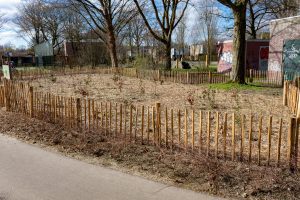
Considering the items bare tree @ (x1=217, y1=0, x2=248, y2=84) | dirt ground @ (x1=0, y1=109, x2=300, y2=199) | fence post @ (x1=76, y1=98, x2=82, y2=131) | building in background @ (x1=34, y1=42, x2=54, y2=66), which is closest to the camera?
A: dirt ground @ (x1=0, y1=109, x2=300, y2=199)

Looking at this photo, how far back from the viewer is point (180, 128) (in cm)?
691

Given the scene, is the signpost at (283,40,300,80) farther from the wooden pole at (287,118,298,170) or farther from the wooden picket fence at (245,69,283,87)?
the wooden pole at (287,118,298,170)

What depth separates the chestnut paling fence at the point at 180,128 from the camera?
210 inches

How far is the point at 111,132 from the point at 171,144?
5.25 feet

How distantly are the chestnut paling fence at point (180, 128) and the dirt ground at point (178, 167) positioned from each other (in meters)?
0.30

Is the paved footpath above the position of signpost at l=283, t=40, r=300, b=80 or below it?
below

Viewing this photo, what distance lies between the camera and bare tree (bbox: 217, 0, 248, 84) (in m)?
16.1

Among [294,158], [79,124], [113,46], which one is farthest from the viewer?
[113,46]

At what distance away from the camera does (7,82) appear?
400 inches

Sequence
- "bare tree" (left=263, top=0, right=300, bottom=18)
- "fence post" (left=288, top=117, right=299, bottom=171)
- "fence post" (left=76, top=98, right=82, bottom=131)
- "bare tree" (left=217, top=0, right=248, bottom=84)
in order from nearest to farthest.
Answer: "fence post" (left=288, top=117, right=299, bottom=171)
"fence post" (left=76, top=98, right=82, bottom=131)
"bare tree" (left=217, top=0, right=248, bottom=84)
"bare tree" (left=263, top=0, right=300, bottom=18)

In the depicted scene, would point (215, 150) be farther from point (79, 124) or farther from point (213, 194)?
point (79, 124)

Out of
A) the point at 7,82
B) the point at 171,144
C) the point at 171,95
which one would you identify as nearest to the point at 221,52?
the point at 171,95

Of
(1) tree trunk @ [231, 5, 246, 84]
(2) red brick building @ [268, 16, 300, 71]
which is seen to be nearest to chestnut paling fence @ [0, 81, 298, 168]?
(1) tree trunk @ [231, 5, 246, 84]

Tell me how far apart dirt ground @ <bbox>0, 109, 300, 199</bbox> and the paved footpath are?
0.83 ft
